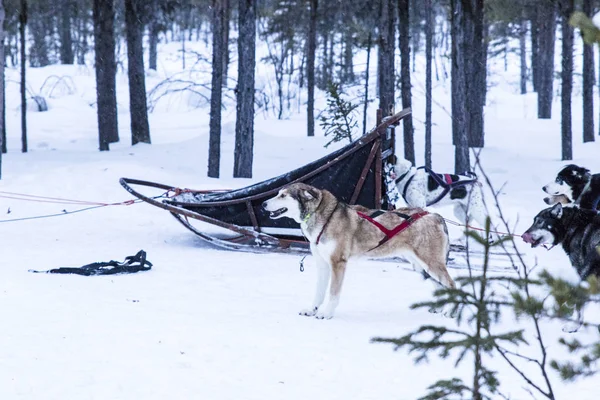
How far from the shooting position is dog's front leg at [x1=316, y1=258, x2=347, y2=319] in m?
5.93

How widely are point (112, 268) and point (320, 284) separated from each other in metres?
2.41

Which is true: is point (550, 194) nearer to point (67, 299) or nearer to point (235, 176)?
point (67, 299)

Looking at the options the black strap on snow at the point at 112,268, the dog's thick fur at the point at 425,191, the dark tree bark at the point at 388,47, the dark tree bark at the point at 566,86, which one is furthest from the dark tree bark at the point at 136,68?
the black strap on snow at the point at 112,268

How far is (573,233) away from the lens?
19.4 feet

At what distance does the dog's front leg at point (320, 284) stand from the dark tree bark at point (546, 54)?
18323 mm

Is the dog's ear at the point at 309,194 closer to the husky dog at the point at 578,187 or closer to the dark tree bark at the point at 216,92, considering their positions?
the husky dog at the point at 578,187

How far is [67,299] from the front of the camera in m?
6.13

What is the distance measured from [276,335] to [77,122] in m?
22.7

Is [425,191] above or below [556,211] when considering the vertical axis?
below

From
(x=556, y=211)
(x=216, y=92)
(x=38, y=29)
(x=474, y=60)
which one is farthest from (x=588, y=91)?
(x=38, y=29)

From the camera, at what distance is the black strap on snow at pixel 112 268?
7.27m

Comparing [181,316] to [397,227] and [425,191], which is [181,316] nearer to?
[397,227]

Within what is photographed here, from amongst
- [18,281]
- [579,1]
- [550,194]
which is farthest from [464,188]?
[579,1]

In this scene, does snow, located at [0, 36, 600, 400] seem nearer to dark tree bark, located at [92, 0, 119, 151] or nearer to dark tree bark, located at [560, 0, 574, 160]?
dark tree bark, located at [560, 0, 574, 160]
